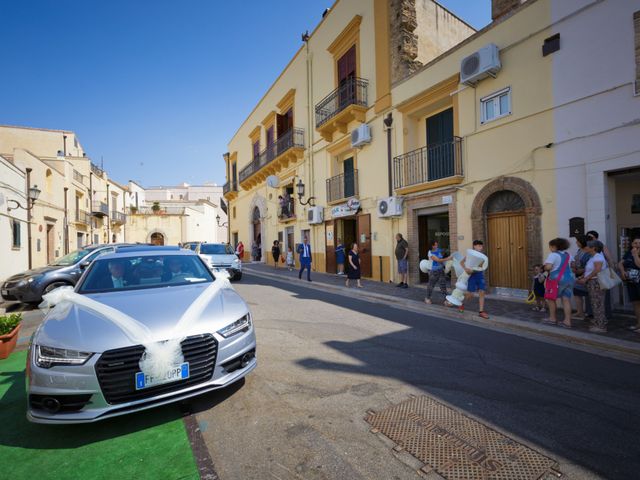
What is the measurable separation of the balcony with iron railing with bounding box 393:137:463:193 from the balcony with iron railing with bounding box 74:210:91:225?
26152mm

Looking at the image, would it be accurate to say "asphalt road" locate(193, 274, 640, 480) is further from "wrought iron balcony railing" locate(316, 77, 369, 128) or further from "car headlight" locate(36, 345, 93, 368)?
"wrought iron balcony railing" locate(316, 77, 369, 128)

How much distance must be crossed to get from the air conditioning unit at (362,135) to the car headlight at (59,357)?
12.2 m

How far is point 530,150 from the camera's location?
807 centimetres

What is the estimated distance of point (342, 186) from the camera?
15109mm

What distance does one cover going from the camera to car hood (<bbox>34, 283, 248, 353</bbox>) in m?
2.66

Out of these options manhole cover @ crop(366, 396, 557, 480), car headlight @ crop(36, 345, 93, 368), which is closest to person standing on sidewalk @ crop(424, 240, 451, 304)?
manhole cover @ crop(366, 396, 557, 480)

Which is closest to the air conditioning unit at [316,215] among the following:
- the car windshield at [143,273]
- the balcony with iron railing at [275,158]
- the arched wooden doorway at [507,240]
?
the balcony with iron railing at [275,158]

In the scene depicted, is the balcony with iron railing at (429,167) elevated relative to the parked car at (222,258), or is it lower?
elevated

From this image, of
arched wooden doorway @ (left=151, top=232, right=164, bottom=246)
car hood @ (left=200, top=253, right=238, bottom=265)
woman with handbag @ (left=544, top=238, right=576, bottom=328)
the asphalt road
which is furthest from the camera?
arched wooden doorway @ (left=151, top=232, right=164, bottom=246)

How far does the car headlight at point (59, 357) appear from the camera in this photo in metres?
2.57

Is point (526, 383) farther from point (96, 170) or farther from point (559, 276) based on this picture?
point (96, 170)

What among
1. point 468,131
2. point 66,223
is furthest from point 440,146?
point 66,223

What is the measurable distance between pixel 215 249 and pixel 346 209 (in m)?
5.90

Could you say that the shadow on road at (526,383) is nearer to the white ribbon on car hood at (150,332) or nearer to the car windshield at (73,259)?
the white ribbon on car hood at (150,332)
